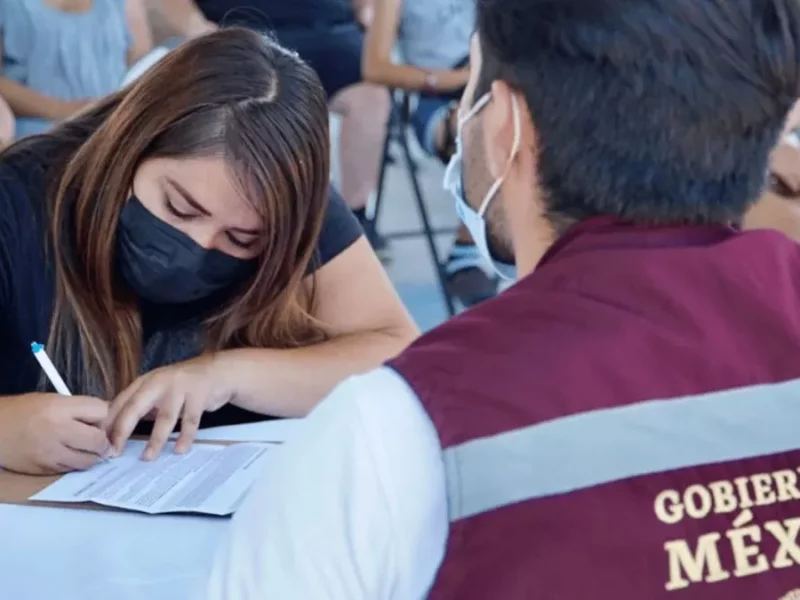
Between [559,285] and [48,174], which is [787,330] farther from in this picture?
[48,174]

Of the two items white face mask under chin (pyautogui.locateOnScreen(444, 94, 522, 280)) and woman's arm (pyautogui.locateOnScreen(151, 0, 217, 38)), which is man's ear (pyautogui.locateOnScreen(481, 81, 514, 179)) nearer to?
white face mask under chin (pyautogui.locateOnScreen(444, 94, 522, 280))

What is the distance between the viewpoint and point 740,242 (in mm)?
683

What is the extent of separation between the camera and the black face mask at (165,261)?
1.25 meters

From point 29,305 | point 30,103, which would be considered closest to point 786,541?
point 29,305

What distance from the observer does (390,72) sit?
10.1 feet

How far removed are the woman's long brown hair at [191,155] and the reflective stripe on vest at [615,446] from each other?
2.32 feet

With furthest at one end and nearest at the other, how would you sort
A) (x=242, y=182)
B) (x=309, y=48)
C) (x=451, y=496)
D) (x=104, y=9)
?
1. (x=309, y=48)
2. (x=104, y=9)
3. (x=242, y=182)
4. (x=451, y=496)

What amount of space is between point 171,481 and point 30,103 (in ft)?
6.28

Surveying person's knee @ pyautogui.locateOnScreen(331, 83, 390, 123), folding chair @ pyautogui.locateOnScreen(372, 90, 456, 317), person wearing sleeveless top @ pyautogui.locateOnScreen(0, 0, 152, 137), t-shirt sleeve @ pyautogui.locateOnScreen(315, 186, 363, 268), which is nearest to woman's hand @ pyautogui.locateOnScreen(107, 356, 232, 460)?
t-shirt sleeve @ pyautogui.locateOnScreen(315, 186, 363, 268)

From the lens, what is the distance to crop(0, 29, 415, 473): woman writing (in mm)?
1230

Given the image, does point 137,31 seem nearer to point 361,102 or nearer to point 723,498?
point 361,102

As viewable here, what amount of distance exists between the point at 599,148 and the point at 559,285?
0.11 meters

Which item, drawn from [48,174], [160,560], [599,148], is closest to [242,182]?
[48,174]

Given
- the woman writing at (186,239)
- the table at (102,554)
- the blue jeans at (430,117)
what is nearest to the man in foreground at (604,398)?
the table at (102,554)
